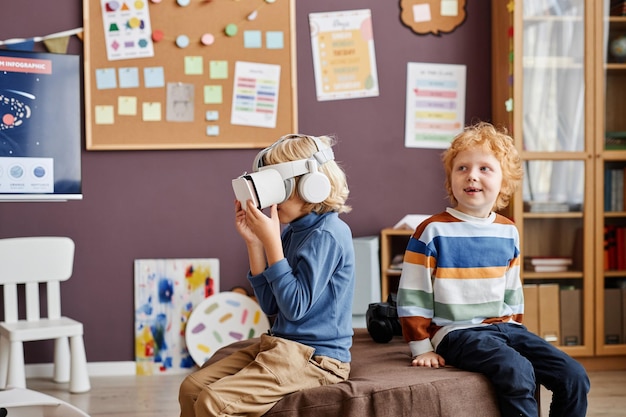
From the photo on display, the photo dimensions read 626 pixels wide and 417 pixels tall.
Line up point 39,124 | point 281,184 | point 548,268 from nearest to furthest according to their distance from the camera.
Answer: point 281,184
point 39,124
point 548,268

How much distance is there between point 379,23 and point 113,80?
1263mm

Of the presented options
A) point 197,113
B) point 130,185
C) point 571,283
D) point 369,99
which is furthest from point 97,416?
point 571,283

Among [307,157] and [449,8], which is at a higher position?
[449,8]

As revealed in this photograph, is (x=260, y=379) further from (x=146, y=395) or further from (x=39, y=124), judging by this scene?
(x=39, y=124)

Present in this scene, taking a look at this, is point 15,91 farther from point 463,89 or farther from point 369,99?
point 463,89

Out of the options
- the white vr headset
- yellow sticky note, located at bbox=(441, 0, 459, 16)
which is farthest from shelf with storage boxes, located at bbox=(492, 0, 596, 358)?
the white vr headset

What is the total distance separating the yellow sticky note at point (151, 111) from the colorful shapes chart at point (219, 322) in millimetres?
858

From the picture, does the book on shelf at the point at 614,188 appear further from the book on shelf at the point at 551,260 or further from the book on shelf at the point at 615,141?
the book on shelf at the point at 551,260

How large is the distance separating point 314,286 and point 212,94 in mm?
2033

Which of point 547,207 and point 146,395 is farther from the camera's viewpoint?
point 547,207

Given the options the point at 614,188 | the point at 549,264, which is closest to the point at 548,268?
the point at 549,264

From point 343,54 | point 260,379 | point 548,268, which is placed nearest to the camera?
point 260,379

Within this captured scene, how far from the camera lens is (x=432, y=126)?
12.2 feet

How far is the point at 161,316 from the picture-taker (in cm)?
359
